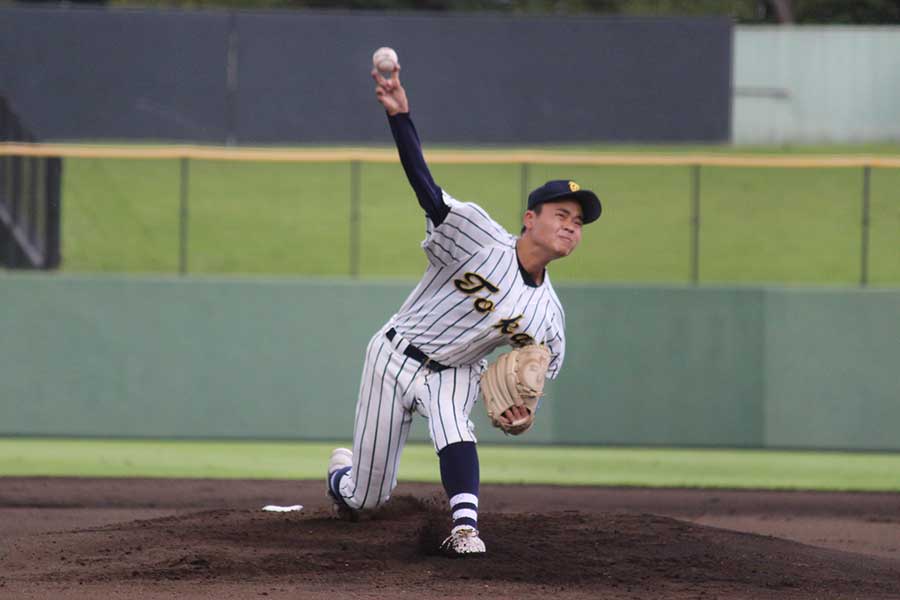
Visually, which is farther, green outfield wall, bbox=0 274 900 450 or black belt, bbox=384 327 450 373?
green outfield wall, bbox=0 274 900 450

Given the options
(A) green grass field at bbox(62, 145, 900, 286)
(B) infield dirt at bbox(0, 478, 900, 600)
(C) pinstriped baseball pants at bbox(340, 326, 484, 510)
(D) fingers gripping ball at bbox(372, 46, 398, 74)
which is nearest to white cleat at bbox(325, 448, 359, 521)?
(B) infield dirt at bbox(0, 478, 900, 600)

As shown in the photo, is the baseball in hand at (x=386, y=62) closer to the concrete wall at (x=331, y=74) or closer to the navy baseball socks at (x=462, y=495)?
the navy baseball socks at (x=462, y=495)

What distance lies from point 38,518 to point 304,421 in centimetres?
390

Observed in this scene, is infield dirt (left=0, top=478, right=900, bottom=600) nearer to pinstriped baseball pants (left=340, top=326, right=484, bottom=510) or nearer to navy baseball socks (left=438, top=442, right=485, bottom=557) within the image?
navy baseball socks (left=438, top=442, right=485, bottom=557)

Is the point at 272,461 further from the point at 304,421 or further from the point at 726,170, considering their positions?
the point at 726,170

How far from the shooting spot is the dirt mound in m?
5.19

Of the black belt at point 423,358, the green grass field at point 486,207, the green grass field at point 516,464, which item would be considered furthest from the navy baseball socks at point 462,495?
the green grass field at point 486,207

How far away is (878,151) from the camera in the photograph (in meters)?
22.8

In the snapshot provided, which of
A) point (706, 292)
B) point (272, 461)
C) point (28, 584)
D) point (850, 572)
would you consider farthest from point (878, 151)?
point (28, 584)

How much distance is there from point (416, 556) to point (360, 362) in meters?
5.47

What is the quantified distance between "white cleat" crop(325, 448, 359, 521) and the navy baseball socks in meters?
0.78

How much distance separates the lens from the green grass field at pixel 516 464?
934 centimetres

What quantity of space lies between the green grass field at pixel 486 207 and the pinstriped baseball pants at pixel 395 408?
21.2ft

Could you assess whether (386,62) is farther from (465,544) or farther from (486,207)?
(486,207)
